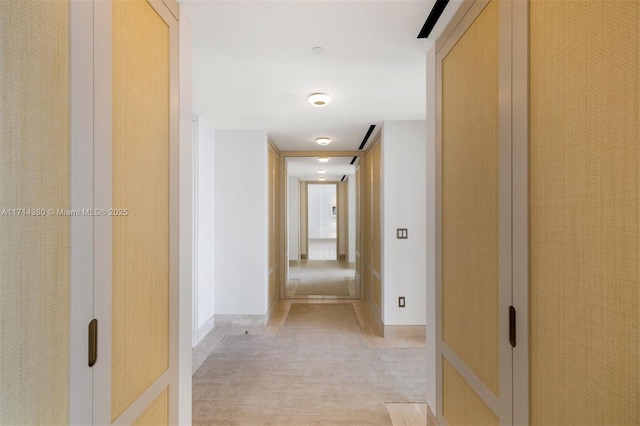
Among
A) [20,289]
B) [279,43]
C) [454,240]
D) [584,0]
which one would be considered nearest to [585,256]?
[584,0]

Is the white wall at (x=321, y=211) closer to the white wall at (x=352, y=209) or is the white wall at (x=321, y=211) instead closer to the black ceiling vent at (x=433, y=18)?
the white wall at (x=352, y=209)

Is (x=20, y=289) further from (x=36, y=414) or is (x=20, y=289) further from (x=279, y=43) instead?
(x=279, y=43)

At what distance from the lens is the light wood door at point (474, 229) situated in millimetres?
1264

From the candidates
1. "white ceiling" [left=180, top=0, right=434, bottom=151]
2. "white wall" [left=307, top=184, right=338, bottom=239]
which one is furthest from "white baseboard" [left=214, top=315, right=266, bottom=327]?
"white wall" [left=307, top=184, right=338, bottom=239]

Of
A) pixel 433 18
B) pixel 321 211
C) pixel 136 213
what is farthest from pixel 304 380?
pixel 321 211

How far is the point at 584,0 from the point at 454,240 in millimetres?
1109

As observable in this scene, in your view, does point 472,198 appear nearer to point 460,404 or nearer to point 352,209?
point 460,404

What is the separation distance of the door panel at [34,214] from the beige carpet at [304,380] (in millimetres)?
1832

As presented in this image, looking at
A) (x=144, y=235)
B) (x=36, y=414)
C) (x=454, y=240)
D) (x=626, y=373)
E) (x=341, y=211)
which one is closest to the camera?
(x=626, y=373)

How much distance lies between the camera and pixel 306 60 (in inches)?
94.4

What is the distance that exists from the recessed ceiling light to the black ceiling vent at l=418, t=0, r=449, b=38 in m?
1.16

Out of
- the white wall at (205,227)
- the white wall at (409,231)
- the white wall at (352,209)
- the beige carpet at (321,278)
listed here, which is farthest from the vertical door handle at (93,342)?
the white wall at (352,209)

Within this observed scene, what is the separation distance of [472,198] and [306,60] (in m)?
1.56

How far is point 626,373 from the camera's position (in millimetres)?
746
